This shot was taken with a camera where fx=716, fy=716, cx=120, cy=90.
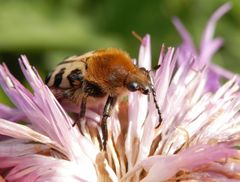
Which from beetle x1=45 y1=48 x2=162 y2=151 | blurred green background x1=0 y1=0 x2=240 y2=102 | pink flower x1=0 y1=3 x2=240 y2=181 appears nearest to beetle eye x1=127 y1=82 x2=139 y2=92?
beetle x1=45 y1=48 x2=162 y2=151

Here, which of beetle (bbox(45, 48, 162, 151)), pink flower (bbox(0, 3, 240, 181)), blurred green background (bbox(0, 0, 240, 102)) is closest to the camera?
pink flower (bbox(0, 3, 240, 181))

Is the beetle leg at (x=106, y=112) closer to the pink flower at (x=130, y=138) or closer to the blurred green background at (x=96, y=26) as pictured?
the pink flower at (x=130, y=138)

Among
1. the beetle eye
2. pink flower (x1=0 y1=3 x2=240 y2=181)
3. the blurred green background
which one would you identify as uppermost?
the beetle eye

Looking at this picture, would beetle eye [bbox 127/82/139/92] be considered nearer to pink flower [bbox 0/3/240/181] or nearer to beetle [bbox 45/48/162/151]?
beetle [bbox 45/48/162/151]

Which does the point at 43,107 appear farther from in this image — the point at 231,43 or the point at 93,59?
the point at 231,43

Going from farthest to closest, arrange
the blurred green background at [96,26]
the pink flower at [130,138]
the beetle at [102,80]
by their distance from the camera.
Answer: the blurred green background at [96,26] → the beetle at [102,80] → the pink flower at [130,138]

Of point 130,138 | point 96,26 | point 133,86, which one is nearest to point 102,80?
point 133,86

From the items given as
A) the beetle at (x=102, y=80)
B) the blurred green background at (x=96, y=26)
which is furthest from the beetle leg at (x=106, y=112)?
the blurred green background at (x=96, y=26)

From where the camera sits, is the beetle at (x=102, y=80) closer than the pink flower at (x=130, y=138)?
No
